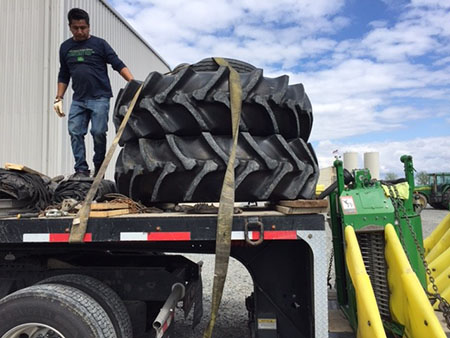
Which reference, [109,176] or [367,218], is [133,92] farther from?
[109,176]

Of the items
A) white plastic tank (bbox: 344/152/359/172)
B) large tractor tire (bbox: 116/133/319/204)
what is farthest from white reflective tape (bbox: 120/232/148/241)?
white plastic tank (bbox: 344/152/359/172)

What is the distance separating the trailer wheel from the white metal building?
7.33 meters

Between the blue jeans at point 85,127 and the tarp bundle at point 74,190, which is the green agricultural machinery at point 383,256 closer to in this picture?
the tarp bundle at point 74,190

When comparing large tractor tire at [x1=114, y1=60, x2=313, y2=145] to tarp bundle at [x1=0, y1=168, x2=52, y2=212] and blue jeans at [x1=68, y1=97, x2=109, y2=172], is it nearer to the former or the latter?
tarp bundle at [x1=0, y1=168, x2=52, y2=212]

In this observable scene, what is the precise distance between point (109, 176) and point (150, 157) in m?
8.51

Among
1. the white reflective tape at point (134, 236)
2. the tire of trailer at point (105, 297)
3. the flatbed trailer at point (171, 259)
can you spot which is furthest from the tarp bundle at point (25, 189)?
the white reflective tape at point (134, 236)

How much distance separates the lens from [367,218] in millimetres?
2760

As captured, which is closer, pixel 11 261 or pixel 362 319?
pixel 362 319

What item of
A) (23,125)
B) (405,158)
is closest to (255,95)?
(405,158)

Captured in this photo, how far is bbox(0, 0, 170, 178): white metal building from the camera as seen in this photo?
9359mm

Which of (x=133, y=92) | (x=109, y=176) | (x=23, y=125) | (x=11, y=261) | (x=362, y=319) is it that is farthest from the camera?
(x=109, y=176)

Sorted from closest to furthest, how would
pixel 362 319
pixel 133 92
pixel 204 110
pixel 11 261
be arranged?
pixel 362 319 → pixel 204 110 → pixel 133 92 → pixel 11 261

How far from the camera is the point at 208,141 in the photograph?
2547 mm

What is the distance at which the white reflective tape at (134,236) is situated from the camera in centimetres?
235
